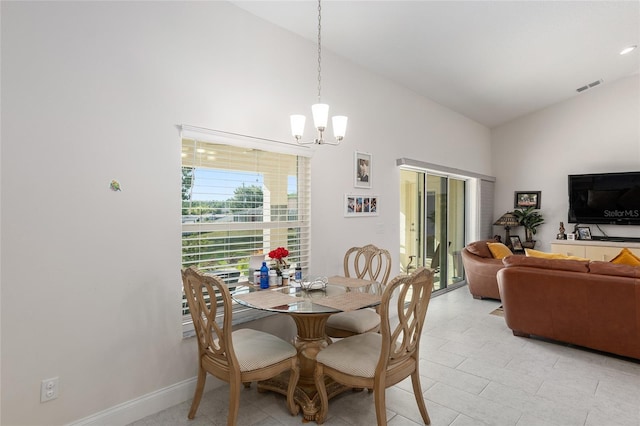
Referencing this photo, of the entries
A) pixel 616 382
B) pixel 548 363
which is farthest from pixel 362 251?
pixel 616 382

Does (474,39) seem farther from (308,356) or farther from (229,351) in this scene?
(229,351)

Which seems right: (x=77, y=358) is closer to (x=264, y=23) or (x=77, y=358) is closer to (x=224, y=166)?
(x=224, y=166)

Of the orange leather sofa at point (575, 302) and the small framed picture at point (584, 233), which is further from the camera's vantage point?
the small framed picture at point (584, 233)

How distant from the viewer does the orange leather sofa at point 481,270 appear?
5012 mm

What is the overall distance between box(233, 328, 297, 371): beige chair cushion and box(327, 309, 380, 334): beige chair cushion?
612mm

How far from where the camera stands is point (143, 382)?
2311mm

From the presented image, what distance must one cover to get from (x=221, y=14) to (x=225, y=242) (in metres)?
1.78

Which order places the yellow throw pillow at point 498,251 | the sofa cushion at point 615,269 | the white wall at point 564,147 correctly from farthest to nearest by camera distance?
the white wall at point 564,147 < the yellow throw pillow at point 498,251 < the sofa cushion at point 615,269

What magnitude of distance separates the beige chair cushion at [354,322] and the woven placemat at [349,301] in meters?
0.41

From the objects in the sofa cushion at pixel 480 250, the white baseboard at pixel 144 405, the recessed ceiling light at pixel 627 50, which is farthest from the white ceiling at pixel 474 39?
the white baseboard at pixel 144 405

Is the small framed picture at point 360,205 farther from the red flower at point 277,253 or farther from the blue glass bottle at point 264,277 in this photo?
the blue glass bottle at point 264,277

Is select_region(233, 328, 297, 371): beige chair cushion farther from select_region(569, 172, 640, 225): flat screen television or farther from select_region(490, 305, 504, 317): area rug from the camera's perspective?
select_region(569, 172, 640, 225): flat screen television

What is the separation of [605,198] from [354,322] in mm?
5697

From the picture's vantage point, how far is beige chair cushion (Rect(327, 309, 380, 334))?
271cm
